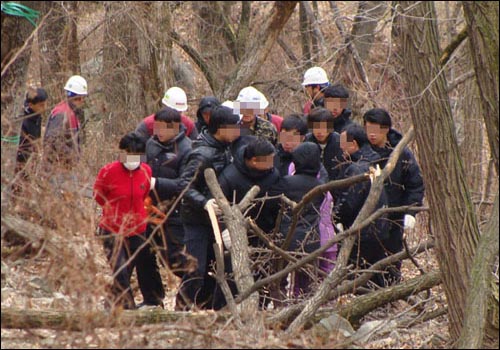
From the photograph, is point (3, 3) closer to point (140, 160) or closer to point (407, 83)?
point (140, 160)

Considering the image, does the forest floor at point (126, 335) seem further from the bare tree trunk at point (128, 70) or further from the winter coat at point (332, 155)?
the bare tree trunk at point (128, 70)

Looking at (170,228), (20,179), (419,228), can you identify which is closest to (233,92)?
(419,228)

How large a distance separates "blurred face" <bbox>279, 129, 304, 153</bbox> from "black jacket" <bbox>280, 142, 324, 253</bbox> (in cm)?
57

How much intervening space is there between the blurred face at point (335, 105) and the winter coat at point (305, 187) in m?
1.47

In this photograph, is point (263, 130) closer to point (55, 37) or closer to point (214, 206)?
point (214, 206)

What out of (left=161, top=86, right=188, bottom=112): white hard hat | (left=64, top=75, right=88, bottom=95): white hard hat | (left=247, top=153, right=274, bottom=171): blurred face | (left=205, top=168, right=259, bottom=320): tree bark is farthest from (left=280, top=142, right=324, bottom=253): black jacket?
(left=64, top=75, right=88, bottom=95): white hard hat

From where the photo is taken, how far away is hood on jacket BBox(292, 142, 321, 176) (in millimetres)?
7504

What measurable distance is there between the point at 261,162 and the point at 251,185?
9.8 inches

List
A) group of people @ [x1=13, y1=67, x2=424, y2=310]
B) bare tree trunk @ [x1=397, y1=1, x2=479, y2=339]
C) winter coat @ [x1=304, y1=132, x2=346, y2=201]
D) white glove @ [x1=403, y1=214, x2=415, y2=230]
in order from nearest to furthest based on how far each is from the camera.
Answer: bare tree trunk @ [x1=397, y1=1, x2=479, y2=339], group of people @ [x1=13, y1=67, x2=424, y2=310], white glove @ [x1=403, y1=214, x2=415, y2=230], winter coat @ [x1=304, y1=132, x2=346, y2=201]

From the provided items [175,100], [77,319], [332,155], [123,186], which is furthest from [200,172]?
[77,319]

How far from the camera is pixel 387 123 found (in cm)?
807

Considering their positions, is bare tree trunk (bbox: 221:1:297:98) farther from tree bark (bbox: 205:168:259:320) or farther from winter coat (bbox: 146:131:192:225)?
tree bark (bbox: 205:168:259:320)

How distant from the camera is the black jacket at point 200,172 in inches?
296

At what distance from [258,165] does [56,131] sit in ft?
5.95
